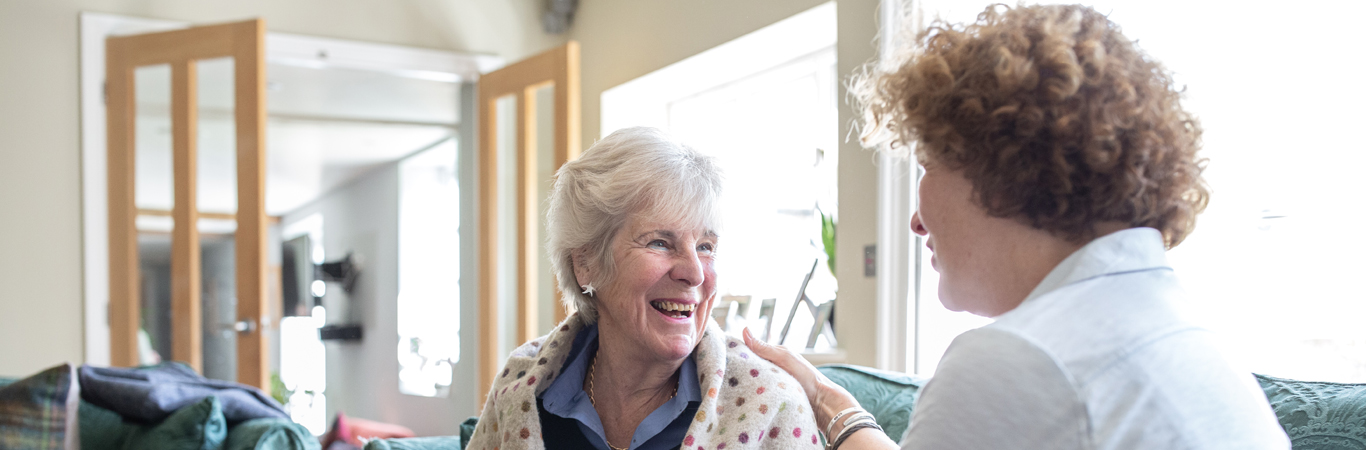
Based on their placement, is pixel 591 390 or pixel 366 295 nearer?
pixel 591 390

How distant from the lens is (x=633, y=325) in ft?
5.07

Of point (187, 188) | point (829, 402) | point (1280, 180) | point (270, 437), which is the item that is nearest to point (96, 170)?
point (187, 188)

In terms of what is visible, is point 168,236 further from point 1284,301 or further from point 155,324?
point 1284,301

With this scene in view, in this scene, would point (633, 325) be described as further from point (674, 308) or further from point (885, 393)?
point (885, 393)

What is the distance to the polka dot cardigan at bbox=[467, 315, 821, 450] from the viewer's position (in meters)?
1.36

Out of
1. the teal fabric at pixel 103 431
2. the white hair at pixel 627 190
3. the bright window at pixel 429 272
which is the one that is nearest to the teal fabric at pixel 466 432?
the white hair at pixel 627 190

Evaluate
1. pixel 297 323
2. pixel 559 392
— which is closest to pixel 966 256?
pixel 559 392

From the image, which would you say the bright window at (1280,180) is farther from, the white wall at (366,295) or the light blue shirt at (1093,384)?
the white wall at (366,295)

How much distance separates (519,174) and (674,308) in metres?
2.97

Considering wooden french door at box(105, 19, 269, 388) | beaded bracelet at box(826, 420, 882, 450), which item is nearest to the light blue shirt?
beaded bracelet at box(826, 420, 882, 450)

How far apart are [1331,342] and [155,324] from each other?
13.7 ft

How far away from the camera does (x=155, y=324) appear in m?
4.13

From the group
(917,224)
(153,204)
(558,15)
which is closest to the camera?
(917,224)

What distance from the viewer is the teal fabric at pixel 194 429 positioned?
7.12 feet
